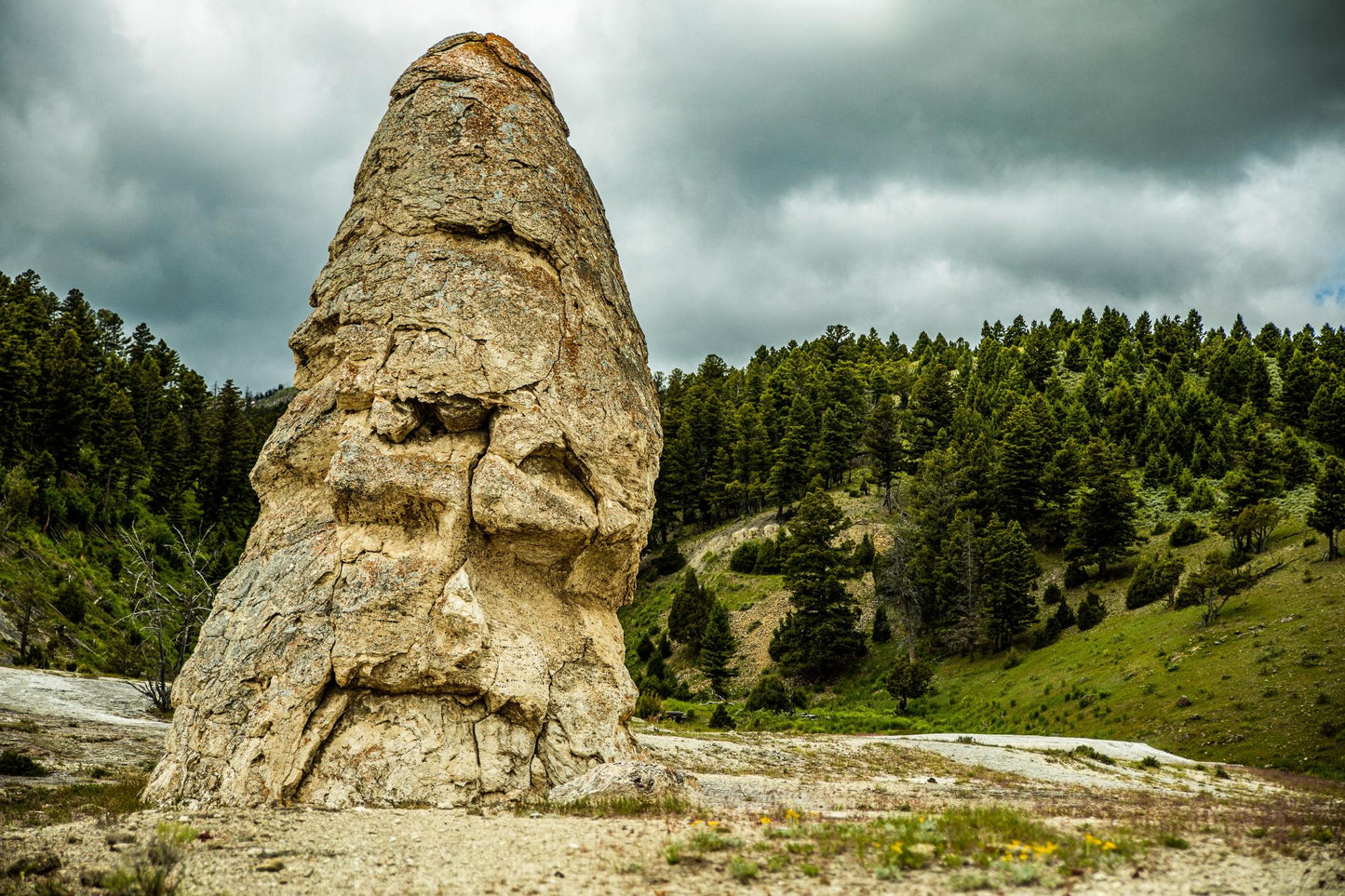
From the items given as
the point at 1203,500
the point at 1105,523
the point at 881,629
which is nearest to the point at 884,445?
the point at 1105,523

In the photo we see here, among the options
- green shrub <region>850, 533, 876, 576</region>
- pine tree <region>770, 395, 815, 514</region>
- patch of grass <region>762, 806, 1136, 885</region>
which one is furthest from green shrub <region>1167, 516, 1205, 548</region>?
patch of grass <region>762, 806, 1136, 885</region>

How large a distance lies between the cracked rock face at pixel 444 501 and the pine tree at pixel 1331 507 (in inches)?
1933

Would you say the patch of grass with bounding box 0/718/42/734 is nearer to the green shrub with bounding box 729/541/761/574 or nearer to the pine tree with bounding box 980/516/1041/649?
the pine tree with bounding box 980/516/1041/649

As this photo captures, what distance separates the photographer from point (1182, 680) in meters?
39.1

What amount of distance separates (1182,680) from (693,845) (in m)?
39.7

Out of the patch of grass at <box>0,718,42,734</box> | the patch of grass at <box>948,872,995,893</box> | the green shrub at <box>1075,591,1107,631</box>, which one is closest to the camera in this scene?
the patch of grass at <box>948,872,995,893</box>

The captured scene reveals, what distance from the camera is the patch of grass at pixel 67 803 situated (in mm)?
11109

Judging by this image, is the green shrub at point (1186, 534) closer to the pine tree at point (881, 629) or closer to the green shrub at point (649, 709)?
the pine tree at point (881, 629)

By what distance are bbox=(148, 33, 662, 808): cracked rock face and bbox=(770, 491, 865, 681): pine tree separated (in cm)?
4285

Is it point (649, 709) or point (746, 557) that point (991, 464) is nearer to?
point (746, 557)

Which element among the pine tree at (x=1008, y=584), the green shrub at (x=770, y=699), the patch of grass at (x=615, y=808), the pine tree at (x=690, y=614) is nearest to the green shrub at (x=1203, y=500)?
the pine tree at (x=1008, y=584)

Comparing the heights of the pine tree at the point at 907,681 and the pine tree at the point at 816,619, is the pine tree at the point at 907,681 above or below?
below

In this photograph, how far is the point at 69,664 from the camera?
37562 mm

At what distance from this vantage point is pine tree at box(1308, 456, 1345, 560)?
47.2 m
